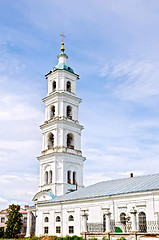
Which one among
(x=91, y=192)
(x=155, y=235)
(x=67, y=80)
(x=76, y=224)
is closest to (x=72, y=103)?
(x=67, y=80)

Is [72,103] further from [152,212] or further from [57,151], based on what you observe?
[152,212]

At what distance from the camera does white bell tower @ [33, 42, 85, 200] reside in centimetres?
3669

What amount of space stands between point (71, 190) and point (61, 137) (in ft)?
22.5

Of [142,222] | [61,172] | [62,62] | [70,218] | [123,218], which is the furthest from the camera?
[62,62]

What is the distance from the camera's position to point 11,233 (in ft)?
145

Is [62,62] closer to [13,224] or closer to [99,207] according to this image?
[99,207]

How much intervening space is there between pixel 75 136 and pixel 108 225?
19099 millimetres

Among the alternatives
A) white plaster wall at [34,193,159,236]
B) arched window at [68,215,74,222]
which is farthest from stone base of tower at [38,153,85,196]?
arched window at [68,215,74,222]

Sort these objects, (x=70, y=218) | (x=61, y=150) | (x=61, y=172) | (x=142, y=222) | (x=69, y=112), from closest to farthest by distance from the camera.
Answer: (x=142, y=222) < (x=70, y=218) < (x=61, y=172) < (x=61, y=150) < (x=69, y=112)

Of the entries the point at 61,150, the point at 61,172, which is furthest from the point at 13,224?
the point at 61,150

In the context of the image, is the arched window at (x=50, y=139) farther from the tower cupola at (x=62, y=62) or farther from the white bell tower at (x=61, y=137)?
the tower cupola at (x=62, y=62)

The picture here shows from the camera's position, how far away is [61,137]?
37906mm

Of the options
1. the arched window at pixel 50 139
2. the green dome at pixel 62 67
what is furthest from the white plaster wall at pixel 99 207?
the green dome at pixel 62 67

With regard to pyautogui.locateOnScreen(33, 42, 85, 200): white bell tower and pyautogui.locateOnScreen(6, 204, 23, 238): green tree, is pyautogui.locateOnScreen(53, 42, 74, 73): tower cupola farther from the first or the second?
pyautogui.locateOnScreen(6, 204, 23, 238): green tree
